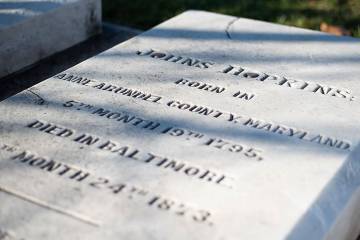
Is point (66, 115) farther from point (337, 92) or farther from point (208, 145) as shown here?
point (337, 92)

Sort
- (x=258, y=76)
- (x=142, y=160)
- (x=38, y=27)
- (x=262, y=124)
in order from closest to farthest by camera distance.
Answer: (x=142, y=160) < (x=262, y=124) < (x=258, y=76) < (x=38, y=27)

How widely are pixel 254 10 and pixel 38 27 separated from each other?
1916mm

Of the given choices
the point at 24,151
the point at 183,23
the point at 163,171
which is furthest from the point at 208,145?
the point at 183,23

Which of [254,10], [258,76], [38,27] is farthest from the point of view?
[254,10]

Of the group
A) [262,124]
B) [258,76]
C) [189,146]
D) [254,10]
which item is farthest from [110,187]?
[254,10]

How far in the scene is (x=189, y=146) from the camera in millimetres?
2279

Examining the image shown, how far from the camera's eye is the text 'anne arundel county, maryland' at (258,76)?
2.70m

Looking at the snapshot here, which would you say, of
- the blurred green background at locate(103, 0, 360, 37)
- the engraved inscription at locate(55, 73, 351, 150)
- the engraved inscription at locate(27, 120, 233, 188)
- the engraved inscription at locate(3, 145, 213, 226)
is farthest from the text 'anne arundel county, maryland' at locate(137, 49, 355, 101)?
the blurred green background at locate(103, 0, 360, 37)

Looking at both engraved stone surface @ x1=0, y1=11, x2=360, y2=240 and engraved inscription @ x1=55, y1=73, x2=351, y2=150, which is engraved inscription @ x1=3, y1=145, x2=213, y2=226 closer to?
engraved stone surface @ x1=0, y1=11, x2=360, y2=240

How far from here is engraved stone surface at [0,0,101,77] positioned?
3.13 m

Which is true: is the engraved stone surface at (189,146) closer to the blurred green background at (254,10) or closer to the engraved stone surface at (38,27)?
the engraved stone surface at (38,27)

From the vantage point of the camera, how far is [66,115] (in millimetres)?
2451

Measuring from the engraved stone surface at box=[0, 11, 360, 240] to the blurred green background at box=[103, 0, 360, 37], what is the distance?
1449 mm

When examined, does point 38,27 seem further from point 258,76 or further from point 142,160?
point 142,160
